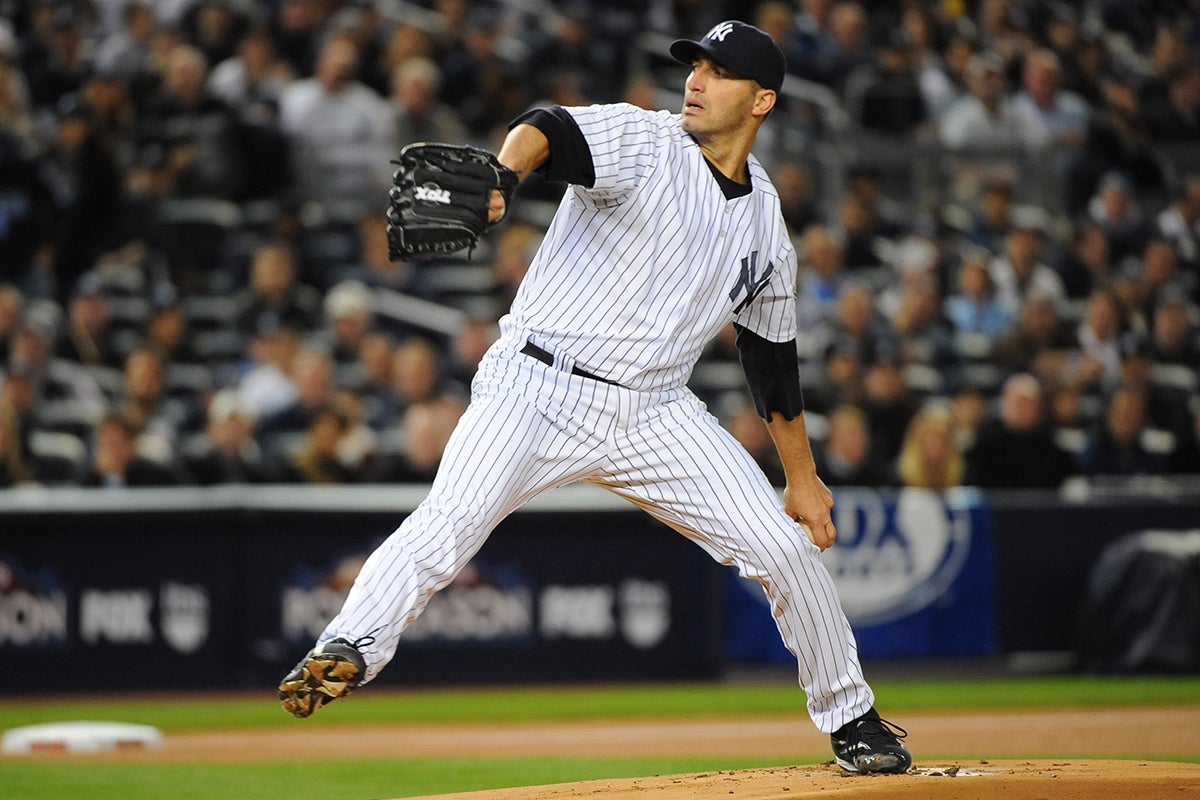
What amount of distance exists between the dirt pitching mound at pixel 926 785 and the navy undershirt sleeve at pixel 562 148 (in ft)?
5.35

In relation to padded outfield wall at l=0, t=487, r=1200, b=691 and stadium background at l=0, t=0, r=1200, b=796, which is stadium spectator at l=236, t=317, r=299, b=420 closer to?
stadium background at l=0, t=0, r=1200, b=796

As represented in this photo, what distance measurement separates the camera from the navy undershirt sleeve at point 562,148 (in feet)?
13.4

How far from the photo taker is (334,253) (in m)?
11.9

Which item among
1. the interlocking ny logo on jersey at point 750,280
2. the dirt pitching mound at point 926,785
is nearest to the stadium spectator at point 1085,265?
the dirt pitching mound at point 926,785

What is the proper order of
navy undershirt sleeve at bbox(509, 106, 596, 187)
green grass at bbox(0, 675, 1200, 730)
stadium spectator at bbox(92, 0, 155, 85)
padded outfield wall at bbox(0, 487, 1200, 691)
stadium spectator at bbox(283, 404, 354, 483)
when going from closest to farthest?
navy undershirt sleeve at bbox(509, 106, 596, 187) < green grass at bbox(0, 675, 1200, 730) < padded outfield wall at bbox(0, 487, 1200, 691) < stadium spectator at bbox(283, 404, 354, 483) < stadium spectator at bbox(92, 0, 155, 85)

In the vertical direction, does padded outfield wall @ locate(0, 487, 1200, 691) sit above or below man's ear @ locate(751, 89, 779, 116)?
below

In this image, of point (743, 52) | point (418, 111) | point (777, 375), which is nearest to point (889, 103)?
point (418, 111)

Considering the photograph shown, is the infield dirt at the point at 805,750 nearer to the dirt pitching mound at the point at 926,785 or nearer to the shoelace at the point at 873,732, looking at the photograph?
the dirt pitching mound at the point at 926,785

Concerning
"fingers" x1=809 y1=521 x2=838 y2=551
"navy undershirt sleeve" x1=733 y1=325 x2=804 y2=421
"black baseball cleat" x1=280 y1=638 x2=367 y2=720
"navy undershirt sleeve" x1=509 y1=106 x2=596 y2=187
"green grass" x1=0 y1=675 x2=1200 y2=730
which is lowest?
"green grass" x1=0 y1=675 x2=1200 y2=730

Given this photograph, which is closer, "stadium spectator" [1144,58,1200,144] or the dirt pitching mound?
the dirt pitching mound

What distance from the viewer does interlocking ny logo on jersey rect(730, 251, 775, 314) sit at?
4.59 metres

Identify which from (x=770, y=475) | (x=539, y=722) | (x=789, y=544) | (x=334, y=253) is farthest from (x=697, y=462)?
(x=334, y=253)

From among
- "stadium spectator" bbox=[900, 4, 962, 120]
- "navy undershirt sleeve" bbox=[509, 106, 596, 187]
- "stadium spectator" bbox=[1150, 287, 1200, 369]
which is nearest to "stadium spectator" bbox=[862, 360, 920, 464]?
"stadium spectator" bbox=[1150, 287, 1200, 369]

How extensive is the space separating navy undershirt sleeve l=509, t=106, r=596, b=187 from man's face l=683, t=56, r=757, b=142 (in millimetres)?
519
